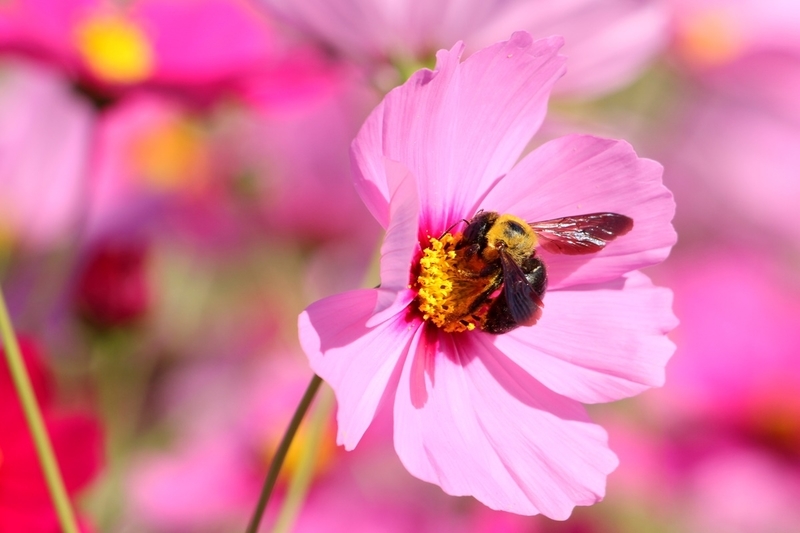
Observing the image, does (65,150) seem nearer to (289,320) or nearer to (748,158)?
(289,320)

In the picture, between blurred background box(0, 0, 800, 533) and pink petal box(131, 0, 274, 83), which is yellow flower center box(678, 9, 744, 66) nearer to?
blurred background box(0, 0, 800, 533)

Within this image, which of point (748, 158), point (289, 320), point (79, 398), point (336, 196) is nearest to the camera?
point (79, 398)

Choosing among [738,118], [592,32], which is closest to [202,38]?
[592,32]

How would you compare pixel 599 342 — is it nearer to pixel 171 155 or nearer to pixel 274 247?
pixel 274 247

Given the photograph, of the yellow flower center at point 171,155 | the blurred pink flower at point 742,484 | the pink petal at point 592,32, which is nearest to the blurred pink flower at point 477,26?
the pink petal at point 592,32

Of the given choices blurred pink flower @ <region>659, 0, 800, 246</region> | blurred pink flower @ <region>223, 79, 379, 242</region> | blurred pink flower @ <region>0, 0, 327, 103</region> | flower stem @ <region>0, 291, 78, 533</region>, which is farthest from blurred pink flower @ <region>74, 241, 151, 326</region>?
blurred pink flower @ <region>659, 0, 800, 246</region>

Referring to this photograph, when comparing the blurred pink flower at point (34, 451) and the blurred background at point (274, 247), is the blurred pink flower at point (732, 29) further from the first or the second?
the blurred pink flower at point (34, 451)

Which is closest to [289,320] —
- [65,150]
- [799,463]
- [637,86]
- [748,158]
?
[65,150]
